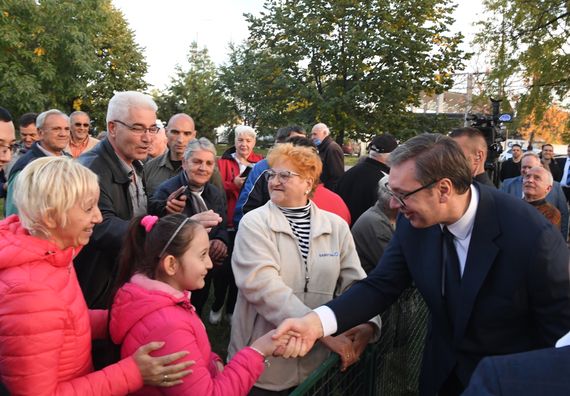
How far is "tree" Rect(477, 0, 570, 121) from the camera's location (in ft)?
47.2

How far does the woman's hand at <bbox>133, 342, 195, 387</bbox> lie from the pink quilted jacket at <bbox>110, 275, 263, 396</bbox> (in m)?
0.04

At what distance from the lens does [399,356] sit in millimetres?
2975

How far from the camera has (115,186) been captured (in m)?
2.78

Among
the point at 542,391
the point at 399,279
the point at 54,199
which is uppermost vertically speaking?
the point at 54,199

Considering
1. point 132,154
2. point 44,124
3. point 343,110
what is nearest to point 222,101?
point 343,110

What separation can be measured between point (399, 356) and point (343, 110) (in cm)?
1329

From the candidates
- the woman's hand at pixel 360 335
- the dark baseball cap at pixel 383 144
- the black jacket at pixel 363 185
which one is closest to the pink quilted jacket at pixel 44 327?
the woman's hand at pixel 360 335

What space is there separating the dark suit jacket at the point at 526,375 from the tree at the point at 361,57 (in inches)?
567

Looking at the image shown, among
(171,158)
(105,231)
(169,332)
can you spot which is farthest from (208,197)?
(169,332)

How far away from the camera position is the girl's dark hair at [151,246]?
1965 millimetres

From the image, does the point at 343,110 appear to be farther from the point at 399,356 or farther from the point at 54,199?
the point at 54,199

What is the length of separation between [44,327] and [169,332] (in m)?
0.43

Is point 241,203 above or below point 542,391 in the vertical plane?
below

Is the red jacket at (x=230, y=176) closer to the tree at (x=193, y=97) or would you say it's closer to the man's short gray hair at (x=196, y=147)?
the man's short gray hair at (x=196, y=147)
